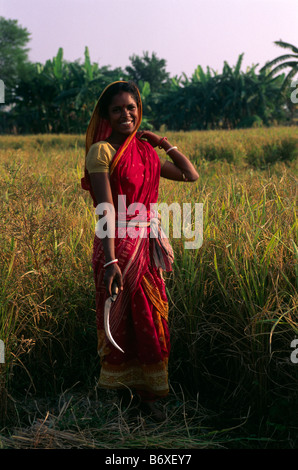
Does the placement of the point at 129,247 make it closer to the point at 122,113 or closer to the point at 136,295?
the point at 136,295

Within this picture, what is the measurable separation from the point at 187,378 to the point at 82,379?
0.48 meters

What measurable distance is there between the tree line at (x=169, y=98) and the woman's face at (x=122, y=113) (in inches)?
610

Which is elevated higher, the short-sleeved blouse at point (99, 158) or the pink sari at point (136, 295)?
the short-sleeved blouse at point (99, 158)

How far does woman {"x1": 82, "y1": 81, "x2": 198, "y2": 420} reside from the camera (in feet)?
5.14

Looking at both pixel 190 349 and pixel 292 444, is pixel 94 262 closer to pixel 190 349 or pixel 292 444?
pixel 190 349

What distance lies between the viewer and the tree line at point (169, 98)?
17562 millimetres

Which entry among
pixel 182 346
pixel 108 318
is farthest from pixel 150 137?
pixel 182 346

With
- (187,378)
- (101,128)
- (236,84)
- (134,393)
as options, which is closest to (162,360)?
(134,393)

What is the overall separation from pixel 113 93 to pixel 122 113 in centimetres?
8

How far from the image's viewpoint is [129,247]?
1620mm

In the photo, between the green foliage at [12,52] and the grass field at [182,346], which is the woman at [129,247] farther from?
the green foliage at [12,52]

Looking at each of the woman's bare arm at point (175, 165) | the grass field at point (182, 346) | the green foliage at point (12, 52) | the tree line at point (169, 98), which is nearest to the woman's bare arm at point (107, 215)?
the woman's bare arm at point (175, 165)

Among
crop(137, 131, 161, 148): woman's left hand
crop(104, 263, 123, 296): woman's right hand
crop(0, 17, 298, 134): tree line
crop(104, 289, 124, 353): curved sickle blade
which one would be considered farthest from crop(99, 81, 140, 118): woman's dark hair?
crop(0, 17, 298, 134): tree line

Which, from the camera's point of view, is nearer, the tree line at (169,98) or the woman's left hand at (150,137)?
the woman's left hand at (150,137)
